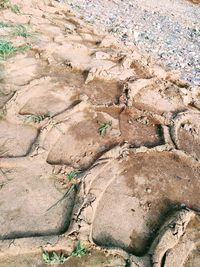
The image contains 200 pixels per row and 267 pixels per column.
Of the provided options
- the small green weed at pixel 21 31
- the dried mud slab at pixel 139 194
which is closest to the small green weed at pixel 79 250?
the dried mud slab at pixel 139 194

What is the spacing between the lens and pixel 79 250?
221 centimetres

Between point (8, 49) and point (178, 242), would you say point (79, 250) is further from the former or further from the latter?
point (8, 49)

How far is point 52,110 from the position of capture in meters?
3.57

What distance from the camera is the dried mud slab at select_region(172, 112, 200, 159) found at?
10.9 feet

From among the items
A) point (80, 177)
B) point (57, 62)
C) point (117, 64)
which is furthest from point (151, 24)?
point (80, 177)

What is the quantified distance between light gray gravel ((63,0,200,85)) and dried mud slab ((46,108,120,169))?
1882mm

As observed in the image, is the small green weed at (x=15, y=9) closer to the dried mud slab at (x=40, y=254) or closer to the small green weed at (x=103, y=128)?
the small green weed at (x=103, y=128)

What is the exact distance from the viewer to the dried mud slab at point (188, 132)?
331cm

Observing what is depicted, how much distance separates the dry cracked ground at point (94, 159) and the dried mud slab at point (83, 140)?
1cm

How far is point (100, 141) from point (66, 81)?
1247mm

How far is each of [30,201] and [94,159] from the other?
721 mm

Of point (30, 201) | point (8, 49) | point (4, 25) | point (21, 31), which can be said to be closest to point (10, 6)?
point (4, 25)

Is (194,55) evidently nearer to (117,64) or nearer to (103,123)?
(117,64)

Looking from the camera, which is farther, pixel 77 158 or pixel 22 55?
pixel 22 55
